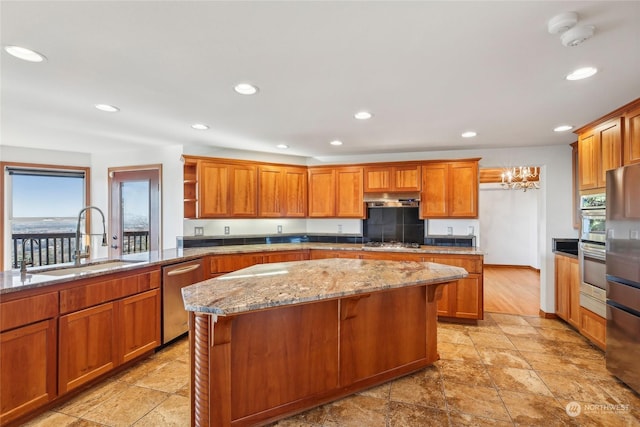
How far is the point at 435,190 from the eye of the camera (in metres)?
4.41

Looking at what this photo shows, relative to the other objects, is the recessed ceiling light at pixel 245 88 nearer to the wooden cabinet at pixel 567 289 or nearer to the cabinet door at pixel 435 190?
the cabinet door at pixel 435 190

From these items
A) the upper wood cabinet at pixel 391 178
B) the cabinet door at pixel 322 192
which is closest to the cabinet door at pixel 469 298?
the upper wood cabinet at pixel 391 178

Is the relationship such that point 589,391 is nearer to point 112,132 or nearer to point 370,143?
point 370,143

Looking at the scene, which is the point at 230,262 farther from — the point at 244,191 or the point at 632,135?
the point at 632,135

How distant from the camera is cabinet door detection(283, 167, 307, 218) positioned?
4.84 meters

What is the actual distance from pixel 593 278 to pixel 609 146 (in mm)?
1324

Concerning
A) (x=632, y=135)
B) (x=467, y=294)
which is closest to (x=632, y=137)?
(x=632, y=135)

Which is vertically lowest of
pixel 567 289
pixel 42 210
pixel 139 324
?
pixel 139 324

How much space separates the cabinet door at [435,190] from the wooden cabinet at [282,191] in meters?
1.90

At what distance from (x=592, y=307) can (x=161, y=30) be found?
4.39m

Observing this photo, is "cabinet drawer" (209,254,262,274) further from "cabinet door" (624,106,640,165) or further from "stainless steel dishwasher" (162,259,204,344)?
"cabinet door" (624,106,640,165)

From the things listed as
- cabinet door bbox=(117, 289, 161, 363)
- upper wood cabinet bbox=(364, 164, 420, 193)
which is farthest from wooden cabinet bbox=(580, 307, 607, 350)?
cabinet door bbox=(117, 289, 161, 363)

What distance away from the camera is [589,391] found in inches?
92.7

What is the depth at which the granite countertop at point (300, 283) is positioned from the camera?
63.9 inches
